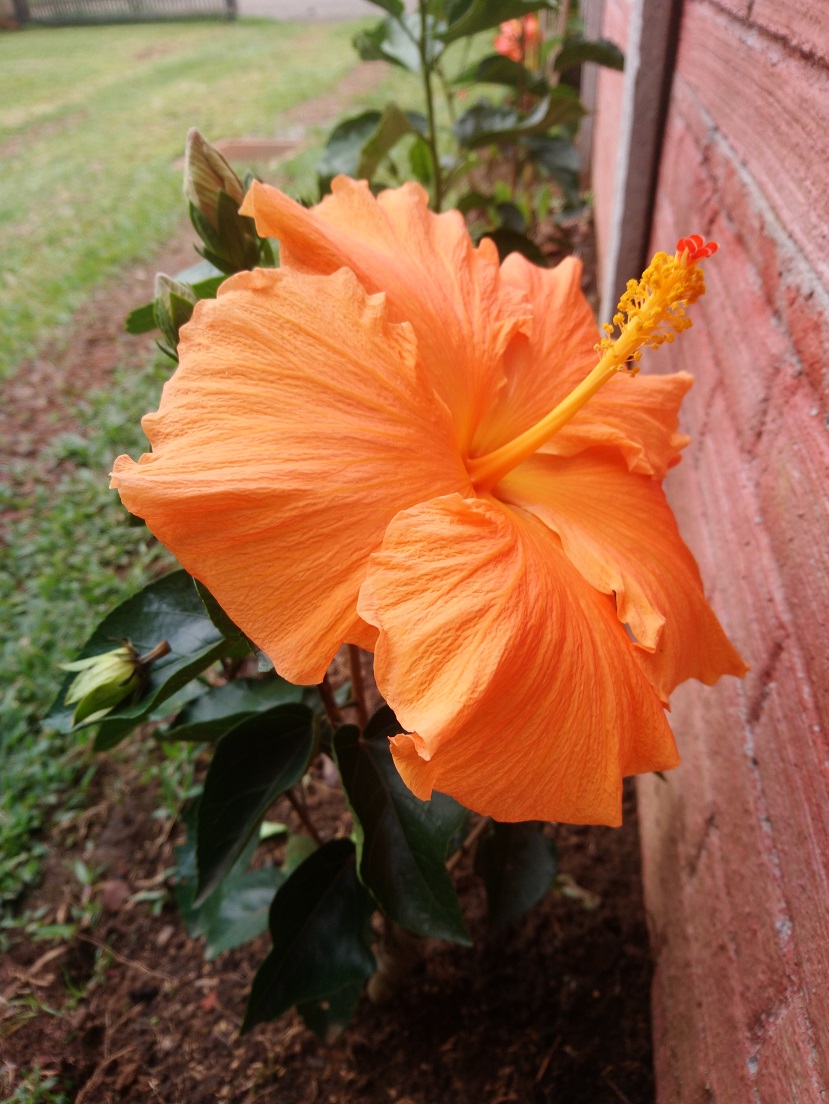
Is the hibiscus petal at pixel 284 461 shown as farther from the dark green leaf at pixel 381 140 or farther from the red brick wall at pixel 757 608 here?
the dark green leaf at pixel 381 140

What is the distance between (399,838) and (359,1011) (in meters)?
0.66

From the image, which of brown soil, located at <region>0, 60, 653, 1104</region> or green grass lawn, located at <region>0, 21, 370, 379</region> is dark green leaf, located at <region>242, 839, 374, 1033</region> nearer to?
brown soil, located at <region>0, 60, 653, 1104</region>

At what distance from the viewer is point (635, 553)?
884mm

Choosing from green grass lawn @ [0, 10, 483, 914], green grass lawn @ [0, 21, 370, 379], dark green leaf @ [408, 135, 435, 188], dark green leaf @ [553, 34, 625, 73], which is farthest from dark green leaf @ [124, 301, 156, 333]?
green grass lawn @ [0, 21, 370, 379]

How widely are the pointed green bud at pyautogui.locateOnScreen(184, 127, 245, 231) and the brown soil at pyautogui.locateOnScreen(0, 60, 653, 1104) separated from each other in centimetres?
132

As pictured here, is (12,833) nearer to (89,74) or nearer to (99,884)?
(99,884)

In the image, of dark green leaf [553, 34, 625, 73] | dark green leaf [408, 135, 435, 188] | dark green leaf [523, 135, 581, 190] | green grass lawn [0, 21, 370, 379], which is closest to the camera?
dark green leaf [553, 34, 625, 73]

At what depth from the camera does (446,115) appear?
5.81 m

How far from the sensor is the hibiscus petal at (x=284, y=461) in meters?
0.69

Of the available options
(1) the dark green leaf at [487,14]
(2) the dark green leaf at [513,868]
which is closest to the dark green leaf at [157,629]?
(2) the dark green leaf at [513,868]

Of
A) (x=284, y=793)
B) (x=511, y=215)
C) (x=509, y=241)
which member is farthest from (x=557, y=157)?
(x=284, y=793)

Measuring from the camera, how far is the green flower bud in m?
0.94

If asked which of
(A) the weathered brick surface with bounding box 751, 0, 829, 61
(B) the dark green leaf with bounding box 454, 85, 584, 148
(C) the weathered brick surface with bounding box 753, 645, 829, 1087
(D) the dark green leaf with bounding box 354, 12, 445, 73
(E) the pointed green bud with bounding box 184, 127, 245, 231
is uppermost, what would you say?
(A) the weathered brick surface with bounding box 751, 0, 829, 61

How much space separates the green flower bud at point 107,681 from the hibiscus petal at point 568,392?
0.50m
